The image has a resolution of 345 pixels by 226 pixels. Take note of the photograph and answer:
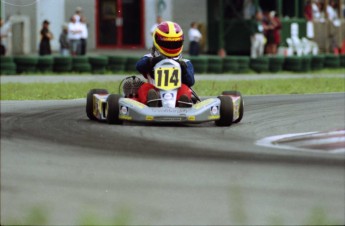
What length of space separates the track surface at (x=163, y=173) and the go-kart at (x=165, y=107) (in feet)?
0.36

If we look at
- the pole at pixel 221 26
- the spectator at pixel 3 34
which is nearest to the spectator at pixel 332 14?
the pole at pixel 221 26

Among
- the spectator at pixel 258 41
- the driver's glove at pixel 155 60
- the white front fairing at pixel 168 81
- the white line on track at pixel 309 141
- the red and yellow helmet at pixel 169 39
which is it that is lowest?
the spectator at pixel 258 41

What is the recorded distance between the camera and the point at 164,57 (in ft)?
36.9

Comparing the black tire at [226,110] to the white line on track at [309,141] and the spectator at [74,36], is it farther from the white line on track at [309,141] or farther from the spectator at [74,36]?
the spectator at [74,36]

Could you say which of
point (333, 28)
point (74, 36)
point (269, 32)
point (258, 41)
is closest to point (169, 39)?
point (74, 36)

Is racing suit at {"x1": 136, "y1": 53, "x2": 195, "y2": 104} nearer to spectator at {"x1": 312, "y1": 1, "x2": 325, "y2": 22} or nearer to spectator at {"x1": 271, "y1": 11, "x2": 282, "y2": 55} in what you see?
spectator at {"x1": 271, "y1": 11, "x2": 282, "y2": 55}

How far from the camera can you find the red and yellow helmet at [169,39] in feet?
36.4

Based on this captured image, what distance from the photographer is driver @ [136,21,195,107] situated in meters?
11.1

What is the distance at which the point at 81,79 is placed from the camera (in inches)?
810

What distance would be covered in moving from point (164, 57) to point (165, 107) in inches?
19.2

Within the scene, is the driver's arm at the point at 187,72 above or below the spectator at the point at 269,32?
above

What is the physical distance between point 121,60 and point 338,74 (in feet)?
14.3

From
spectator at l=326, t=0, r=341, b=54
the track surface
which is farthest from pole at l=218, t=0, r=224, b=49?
the track surface

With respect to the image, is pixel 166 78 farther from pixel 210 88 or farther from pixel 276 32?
pixel 276 32
